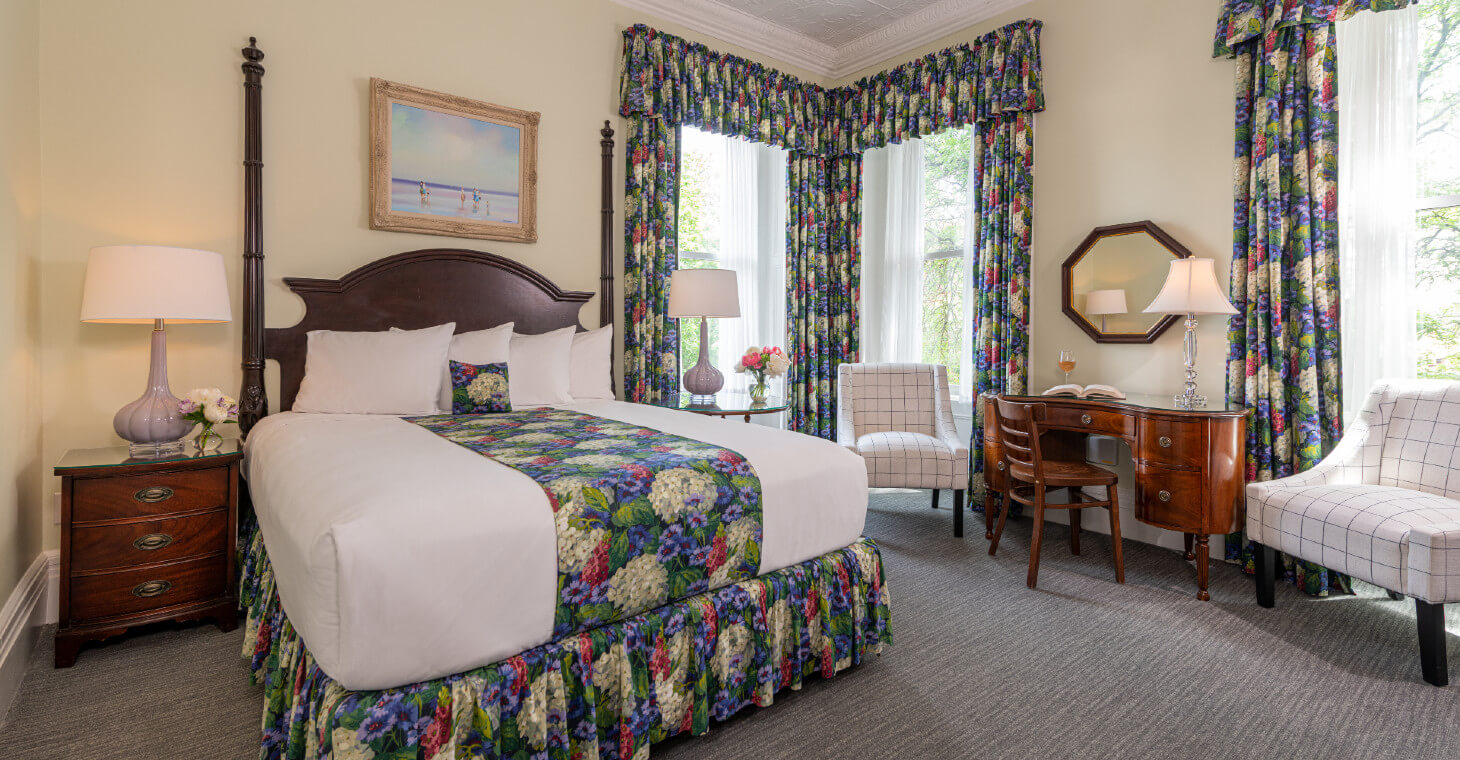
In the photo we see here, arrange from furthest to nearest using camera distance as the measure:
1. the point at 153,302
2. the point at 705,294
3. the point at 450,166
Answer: the point at 705,294
the point at 450,166
the point at 153,302

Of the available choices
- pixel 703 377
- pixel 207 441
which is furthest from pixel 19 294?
pixel 703 377

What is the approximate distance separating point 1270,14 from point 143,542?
16.2 feet

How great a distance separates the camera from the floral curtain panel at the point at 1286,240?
299 cm

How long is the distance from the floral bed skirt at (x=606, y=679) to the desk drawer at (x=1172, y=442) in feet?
5.15

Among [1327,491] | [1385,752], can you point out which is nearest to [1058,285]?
→ [1327,491]

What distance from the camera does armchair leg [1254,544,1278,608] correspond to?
2.79m

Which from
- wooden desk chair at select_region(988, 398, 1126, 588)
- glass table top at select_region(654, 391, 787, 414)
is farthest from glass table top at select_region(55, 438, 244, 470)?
wooden desk chair at select_region(988, 398, 1126, 588)

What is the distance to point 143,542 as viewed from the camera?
2426 mm

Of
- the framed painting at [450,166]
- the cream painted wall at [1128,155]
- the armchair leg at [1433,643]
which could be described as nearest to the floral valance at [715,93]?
the framed painting at [450,166]

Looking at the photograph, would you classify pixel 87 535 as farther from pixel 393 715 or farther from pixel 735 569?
pixel 735 569

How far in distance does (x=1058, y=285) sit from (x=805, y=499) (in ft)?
8.88

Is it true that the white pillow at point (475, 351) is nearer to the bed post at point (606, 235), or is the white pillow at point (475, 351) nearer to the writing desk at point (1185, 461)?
the bed post at point (606, 235)

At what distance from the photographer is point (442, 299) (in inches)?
142

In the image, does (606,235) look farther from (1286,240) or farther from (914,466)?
(1286,240)
